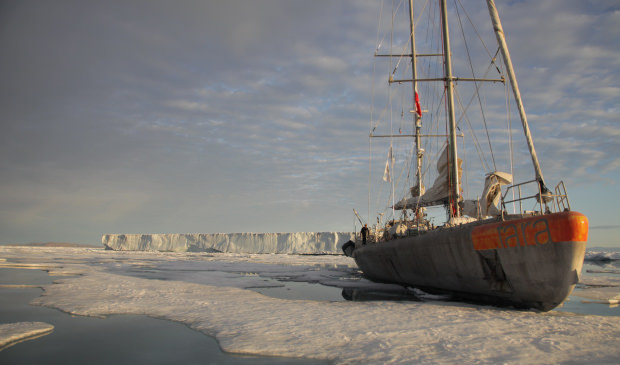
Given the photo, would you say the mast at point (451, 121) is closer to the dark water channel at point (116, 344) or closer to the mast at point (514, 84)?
the mast at point (514, 84)

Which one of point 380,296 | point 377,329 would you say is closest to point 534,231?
point 377,329

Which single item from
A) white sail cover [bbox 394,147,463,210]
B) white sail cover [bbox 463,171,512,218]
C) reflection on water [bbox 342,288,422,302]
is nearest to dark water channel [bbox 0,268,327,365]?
reflection on water [bbox 342,288,422,302]

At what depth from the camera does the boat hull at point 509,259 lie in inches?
314

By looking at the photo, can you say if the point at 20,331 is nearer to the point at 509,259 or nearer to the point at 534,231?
the point at 509,259

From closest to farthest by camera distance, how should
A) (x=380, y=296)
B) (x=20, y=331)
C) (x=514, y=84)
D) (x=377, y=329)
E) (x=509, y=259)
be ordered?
(x=20, y=331)
(x=377, y=329)
(x=509, y=259)
(x=514, y=84)
(x=380, y=296)

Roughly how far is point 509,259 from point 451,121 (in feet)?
21.2

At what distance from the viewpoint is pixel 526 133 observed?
9125 millimetres

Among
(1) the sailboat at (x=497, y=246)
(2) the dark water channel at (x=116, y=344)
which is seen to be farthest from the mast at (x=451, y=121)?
(2) the dark water channel at (x=116, y=344)

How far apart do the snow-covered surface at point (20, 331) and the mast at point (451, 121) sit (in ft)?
40.1

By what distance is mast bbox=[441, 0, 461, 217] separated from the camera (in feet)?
45.3

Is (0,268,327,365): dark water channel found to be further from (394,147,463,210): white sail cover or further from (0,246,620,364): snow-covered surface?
(394,147,463,210): white sail cover

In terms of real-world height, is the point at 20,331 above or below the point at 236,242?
below

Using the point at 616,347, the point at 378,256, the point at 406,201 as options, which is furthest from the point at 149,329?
the point at 406,201

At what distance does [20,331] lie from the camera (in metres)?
6.31
